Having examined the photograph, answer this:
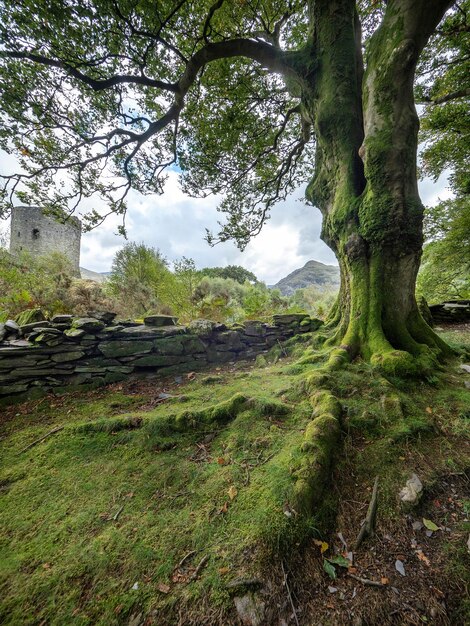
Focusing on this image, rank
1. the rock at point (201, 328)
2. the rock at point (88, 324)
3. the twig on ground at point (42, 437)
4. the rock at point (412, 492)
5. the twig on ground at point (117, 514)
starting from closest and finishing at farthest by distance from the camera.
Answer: the rock at point (412, 492)
the twig on ground at point (117, 514)
the twig on ground at point (42, 437)
the rock at point (88, 324)
the rock at point (201, 328)

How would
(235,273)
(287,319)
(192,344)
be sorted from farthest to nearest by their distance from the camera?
(235,273) < (287,319) < (192,344)

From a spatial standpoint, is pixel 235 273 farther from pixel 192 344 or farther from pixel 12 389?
pixel 12 389

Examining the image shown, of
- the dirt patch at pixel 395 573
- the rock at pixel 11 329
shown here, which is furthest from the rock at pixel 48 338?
the dirt patch at pixel 395 573

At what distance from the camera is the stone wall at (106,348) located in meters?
3.89

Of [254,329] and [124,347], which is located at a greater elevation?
[254,329]

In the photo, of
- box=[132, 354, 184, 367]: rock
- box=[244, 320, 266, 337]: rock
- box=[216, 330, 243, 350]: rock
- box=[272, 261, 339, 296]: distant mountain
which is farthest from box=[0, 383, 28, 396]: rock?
box=[272, 261, 339, 296]: distant mountain

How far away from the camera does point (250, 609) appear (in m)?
1.30

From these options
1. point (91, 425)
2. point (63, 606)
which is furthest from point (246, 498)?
point (91, 425)

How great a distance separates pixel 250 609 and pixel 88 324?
14.5 ft

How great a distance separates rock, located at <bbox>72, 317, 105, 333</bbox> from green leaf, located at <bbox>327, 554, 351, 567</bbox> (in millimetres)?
4590

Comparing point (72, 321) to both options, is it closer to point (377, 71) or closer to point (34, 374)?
point (34, 374)

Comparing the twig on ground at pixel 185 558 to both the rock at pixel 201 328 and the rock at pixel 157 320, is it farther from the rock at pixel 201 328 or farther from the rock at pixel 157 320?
the rock at pixel 157 320

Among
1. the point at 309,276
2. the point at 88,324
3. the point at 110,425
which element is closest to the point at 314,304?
the point at 88,324

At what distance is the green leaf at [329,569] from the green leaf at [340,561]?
23 mm
